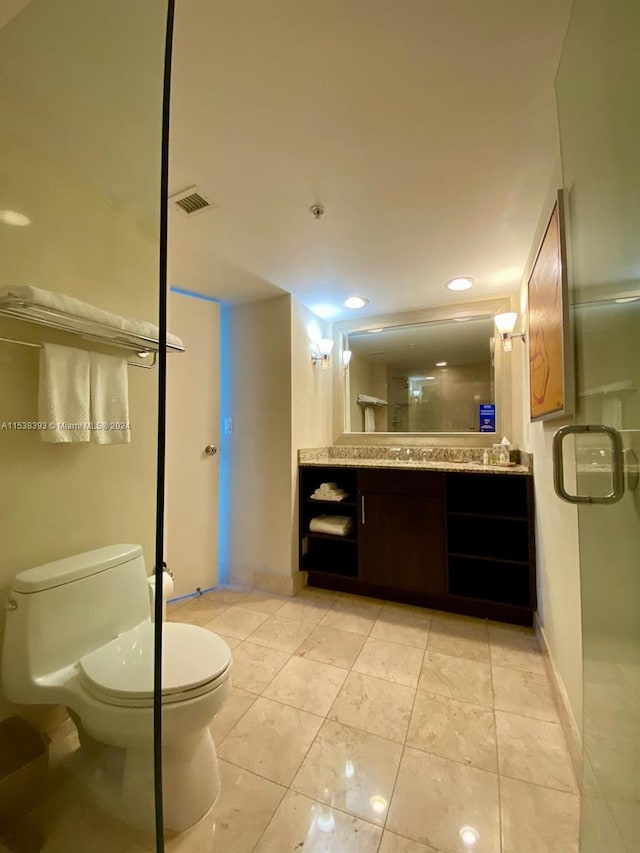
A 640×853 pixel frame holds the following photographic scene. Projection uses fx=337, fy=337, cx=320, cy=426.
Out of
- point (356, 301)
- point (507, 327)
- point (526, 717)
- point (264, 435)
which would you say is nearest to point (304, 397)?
point (264, 435)

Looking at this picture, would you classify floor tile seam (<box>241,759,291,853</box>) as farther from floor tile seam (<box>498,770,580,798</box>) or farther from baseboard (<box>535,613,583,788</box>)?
baseboard (<box>535,613,583,788</box>)

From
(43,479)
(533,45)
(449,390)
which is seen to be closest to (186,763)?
(43,479)

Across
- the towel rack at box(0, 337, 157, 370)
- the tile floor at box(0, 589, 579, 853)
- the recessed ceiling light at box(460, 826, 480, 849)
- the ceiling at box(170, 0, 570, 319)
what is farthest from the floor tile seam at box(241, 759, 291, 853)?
the ceiling at box(170, 0, 570, 319)

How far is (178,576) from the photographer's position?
232 cm

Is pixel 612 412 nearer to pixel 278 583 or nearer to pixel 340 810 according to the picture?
pixel 340 810

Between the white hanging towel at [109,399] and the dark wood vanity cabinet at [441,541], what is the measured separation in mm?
1434

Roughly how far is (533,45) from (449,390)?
2.05 meters

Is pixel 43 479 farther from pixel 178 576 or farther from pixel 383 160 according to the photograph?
pixel 383 160

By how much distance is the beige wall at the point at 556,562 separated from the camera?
1.18m

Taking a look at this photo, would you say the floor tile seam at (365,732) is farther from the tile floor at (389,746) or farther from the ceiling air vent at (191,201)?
the ceiling air vent at (191,201)

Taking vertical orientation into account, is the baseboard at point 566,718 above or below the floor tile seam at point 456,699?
above

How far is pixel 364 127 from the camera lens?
115 centimetres

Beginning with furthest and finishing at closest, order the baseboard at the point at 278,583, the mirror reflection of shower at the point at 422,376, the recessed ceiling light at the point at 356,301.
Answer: the mirror reflection of shower at the point at 422,376 < the recessed ceiling light at the point at 356,301 < the baseboard at the point at 278,583

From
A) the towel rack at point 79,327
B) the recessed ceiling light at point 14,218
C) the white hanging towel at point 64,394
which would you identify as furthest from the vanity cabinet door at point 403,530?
the recessed ceiling light at point 14,218
